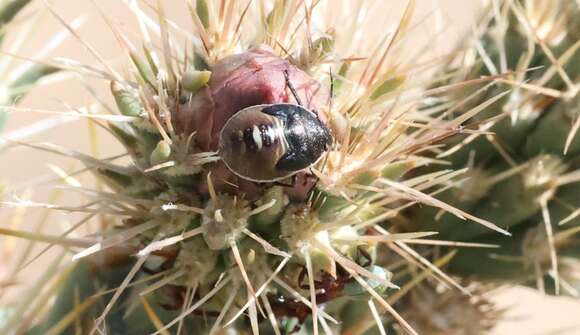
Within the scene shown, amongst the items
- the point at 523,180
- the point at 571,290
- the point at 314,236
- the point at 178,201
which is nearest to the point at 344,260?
A: the point at 314,236

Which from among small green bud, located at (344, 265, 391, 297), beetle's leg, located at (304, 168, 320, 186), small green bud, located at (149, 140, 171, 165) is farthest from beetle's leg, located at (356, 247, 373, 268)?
small green bud, located at (149, 140, 171, 165)

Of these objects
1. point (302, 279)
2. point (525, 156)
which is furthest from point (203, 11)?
point (525, 156)

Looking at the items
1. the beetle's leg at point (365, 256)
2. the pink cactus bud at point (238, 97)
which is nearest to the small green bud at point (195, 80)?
the pink cactus bud at point (238, 97)

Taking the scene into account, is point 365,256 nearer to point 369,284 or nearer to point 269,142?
point 369,284

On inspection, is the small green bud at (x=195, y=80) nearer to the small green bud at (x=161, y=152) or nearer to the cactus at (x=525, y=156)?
the small green bud at (x=161, y=152)

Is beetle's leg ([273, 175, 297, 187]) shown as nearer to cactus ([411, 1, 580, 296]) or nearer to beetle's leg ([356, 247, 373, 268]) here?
beetle's leg ([356, 247, 373, 268])

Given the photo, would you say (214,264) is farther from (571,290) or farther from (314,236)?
(571,290)
